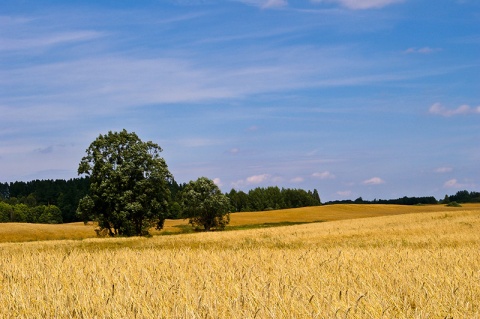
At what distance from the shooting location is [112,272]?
9391mm

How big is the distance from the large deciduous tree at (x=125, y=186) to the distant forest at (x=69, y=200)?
5580cm

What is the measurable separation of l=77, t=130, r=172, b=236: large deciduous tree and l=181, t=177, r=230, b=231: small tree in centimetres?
1509

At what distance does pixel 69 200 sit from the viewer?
124375mm

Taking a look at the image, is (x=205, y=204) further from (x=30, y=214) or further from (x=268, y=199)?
(x=268, y=199)

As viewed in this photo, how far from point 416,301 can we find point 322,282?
1577 mm

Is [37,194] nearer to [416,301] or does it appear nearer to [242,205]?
[242,205]

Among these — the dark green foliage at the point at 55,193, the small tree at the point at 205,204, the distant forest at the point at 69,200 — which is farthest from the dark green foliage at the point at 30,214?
the small tree at the point at 205,204

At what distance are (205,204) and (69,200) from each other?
67622mm

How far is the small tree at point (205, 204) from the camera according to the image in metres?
68.2

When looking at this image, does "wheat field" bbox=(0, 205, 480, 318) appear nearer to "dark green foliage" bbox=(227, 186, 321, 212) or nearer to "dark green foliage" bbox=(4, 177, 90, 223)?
"dark green foliage" bbox=(4, 177, 90, 223)

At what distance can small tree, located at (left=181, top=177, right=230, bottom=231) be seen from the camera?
68.2 metres

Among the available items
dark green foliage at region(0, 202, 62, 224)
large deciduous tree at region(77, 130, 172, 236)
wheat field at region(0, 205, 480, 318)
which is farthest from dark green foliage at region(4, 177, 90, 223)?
wheat field at region(0, 205, 480, 318)

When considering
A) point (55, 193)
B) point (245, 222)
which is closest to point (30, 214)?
point (55, 193)

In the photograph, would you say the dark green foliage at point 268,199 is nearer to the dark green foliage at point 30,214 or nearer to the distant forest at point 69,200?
the distant forest at point 69,200
